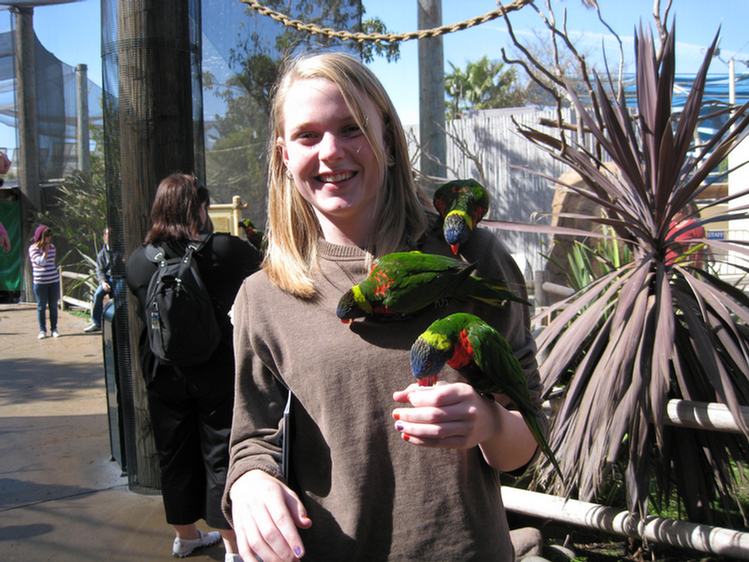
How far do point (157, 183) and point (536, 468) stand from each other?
2.41m

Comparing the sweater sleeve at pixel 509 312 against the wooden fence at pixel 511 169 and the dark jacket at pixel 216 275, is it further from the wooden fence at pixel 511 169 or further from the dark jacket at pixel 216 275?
the wooden fence at pixel 511 169

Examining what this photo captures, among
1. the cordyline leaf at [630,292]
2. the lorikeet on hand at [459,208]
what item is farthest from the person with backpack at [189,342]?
the cordyline leaf at [630,292]

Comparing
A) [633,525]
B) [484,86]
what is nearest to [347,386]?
[633,525]

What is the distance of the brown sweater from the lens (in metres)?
0.96

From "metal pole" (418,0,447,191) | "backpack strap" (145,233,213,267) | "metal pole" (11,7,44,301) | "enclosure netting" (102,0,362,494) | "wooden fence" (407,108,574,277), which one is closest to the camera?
"backpack strap" (145,233,213,267)

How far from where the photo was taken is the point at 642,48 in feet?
7.47

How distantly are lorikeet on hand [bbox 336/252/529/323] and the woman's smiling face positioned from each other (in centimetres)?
14

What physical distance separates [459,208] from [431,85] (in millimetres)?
4646

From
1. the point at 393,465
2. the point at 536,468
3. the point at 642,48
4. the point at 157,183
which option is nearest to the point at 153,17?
the point at 157,183

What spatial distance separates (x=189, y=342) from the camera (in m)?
2.24

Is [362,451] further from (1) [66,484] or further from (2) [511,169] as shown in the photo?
(2) [511,169]

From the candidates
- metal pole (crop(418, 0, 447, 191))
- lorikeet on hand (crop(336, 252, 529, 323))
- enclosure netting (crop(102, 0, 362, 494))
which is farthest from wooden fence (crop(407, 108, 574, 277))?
lorikeet on hand (crop(336, 252, 529, 323))

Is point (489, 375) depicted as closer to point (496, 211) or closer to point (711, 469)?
point (711, 469)

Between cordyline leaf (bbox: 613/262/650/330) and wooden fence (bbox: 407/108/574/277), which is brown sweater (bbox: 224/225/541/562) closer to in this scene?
cordyline leaf (bbox: 613/262/650/330)
